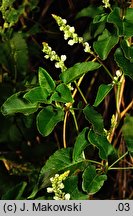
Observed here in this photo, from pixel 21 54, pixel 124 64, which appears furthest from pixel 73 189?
pixel 21 54

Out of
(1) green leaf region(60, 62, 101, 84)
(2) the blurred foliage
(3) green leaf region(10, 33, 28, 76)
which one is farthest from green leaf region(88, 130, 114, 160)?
(3) green leaf region(10, 33, 28, 76)

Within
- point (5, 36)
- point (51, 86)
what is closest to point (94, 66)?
point (51, 86)

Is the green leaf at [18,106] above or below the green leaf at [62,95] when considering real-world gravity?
below

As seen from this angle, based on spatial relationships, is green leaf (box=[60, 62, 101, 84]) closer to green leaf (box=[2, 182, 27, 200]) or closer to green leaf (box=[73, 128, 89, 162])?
green leaf (box=[73, 128, 89, 162])

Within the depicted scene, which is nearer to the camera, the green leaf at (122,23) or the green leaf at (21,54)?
the green leaf at (122,23)

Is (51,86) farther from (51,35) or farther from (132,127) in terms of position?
(51,35)

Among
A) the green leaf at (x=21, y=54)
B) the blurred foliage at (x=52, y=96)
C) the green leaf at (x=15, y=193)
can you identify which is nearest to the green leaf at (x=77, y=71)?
the blurred foliage at (x=52, y=96)

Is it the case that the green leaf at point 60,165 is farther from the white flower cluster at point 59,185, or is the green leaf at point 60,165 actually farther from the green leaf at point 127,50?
the green leaf at point 127,50

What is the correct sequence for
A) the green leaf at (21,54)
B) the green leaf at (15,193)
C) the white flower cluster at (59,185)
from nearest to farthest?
the white flower cluster at (59,185) → the green leaf at (15,193) → the green leaf at (21,54)
